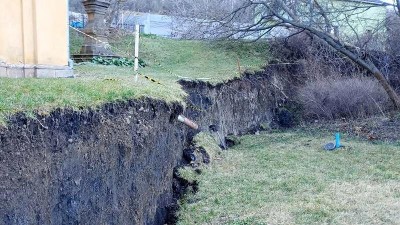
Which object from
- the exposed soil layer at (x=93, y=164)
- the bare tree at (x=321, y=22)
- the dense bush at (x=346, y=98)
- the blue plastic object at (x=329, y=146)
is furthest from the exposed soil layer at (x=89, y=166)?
the dense bush at (x=346, y=98)

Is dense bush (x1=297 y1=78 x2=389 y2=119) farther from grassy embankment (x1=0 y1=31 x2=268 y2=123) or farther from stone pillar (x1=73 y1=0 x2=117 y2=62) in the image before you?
stone pillar (x1=73 y1=0 x2=117 y2=62)

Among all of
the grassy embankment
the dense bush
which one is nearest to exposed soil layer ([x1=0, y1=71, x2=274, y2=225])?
the grassy embankment

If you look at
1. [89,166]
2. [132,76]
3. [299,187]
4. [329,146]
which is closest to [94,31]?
[132,76]

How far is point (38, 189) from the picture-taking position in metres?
4.70

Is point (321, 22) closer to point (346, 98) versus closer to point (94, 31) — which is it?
point (346, 98)

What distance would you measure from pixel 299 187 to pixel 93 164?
11.9 ft

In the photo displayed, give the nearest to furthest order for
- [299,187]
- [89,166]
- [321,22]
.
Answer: [89,166] → [299,187] → [321,22]

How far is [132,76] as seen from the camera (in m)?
10.4

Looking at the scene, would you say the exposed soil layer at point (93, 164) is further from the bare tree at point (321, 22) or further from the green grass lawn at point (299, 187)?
the bare tree at point (321, 22)

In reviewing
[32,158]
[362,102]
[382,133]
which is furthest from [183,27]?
[32,158]

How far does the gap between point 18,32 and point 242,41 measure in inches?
452

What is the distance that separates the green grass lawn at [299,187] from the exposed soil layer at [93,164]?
71 cm

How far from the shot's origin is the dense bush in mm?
14602

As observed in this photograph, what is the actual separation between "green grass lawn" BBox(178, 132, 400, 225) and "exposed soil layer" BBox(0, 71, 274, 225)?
711 millimetres
